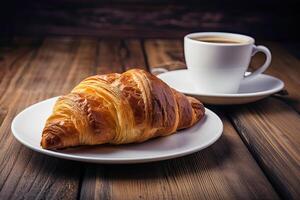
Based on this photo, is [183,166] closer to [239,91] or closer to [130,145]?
[130,145]

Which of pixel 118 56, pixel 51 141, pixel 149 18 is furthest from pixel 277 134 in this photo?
pixel 149 18

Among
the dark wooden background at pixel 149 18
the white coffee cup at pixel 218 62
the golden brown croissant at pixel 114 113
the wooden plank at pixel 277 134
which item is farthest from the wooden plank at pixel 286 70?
the golden brown croissant at pixel 114 113

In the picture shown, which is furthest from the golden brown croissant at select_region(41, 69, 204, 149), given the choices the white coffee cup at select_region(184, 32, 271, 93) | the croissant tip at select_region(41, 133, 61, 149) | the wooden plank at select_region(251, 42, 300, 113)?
the wooden plank at select_region(251, 42, 300, 113)

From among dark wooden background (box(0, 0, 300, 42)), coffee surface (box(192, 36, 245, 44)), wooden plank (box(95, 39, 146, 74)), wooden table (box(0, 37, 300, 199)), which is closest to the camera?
wooden table (box(0, 37, 300, 199))

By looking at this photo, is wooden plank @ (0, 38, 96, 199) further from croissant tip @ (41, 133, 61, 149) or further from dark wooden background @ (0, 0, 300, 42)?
dark wooden background @ (0, 0, 300, 42)

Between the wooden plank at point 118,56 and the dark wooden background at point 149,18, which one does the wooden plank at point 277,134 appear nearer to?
the wooden plank at point 118,56
